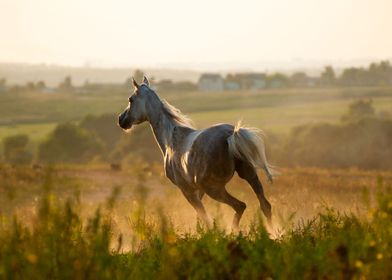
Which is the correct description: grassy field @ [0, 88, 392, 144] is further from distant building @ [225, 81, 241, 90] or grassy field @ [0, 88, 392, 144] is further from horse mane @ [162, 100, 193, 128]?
horse mane @ [162, 100, 193, 128]

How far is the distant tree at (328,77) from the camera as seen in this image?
16025cm

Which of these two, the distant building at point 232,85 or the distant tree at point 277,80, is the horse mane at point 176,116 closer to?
the distant building at point 232,85

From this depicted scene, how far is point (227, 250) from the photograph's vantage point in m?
7.79

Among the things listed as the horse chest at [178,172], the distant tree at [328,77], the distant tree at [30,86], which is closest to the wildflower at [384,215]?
the horse chest at [178,172]

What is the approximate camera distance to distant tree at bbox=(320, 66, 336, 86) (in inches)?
6309

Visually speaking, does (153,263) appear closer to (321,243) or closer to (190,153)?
(321,243)

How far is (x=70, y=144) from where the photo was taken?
8019cm

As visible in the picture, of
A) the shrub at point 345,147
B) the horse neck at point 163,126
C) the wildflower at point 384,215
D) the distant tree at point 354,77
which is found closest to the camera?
the wildflower at point 384,215

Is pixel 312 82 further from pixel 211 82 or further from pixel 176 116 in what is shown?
pixel 176 116

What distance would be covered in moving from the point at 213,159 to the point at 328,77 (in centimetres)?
15089

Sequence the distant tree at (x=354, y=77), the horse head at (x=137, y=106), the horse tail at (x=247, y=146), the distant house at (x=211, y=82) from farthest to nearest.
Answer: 1. the distant house at (x=211, y=82)
2. the distant tree at (x=354, y=77)
3. the horse head at (x=137, y=106)
4. the horse tail at (x=247, y=146)

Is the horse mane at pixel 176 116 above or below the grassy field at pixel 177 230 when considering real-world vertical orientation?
above

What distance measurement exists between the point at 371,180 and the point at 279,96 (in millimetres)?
117586

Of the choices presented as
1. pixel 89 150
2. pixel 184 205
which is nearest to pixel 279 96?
pixel 89 150
